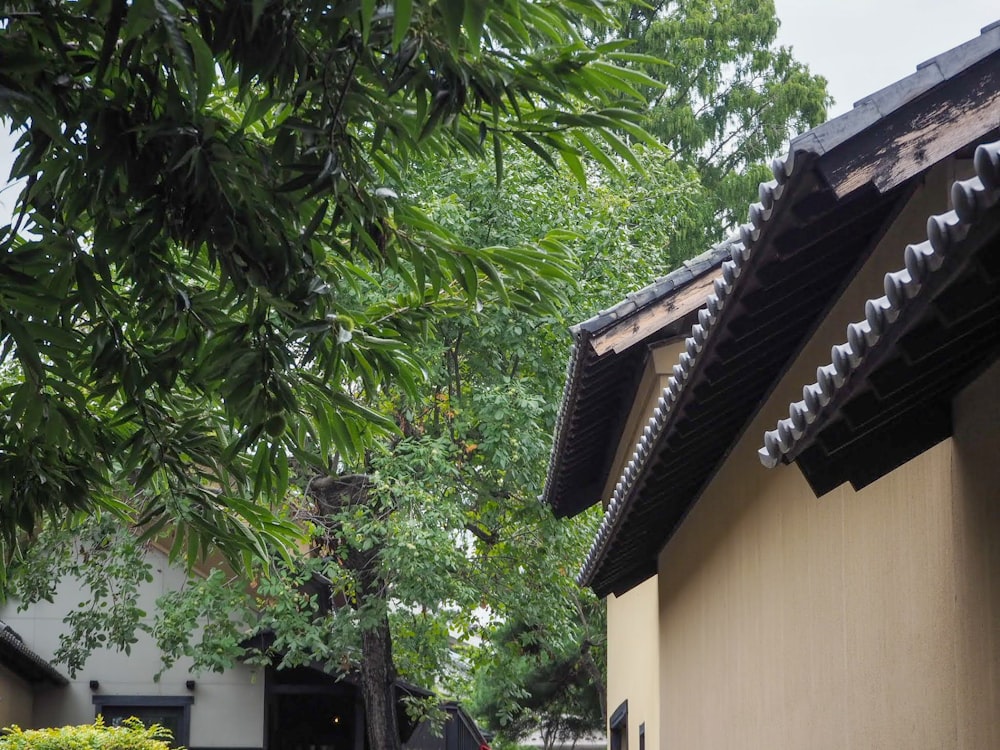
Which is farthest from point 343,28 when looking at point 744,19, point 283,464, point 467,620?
point 744,19

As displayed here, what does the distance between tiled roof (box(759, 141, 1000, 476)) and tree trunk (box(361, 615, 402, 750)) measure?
14205 mm

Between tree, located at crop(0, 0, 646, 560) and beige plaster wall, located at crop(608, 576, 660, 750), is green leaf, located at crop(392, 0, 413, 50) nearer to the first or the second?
tree, located at crop(0, 0, 646, 560)

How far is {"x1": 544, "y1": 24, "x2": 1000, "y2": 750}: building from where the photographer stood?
3104 mm

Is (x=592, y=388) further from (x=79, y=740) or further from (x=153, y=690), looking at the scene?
(x=153, y=690)

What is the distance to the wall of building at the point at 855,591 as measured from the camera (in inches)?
144

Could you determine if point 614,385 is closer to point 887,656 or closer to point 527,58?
point 887,656

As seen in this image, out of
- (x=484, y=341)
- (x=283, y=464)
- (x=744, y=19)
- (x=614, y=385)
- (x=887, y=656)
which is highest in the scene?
(x=744, y=19)

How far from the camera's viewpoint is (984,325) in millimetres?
3072

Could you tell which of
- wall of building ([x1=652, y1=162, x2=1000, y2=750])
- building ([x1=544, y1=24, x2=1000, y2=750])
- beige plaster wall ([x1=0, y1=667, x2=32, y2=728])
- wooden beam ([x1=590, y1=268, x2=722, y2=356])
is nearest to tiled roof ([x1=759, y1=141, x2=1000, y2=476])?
building ([x1=544, y1=24, x2=1000, y2=750])

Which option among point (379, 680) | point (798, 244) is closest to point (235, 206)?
point (798, 244)

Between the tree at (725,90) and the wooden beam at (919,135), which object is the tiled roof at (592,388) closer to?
the wooden beam at (919,135)

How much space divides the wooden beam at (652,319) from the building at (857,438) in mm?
1421

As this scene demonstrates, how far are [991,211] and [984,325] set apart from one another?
907mm

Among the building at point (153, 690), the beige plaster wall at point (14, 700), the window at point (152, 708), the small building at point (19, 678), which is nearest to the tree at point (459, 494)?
the building at point (153, 690)
